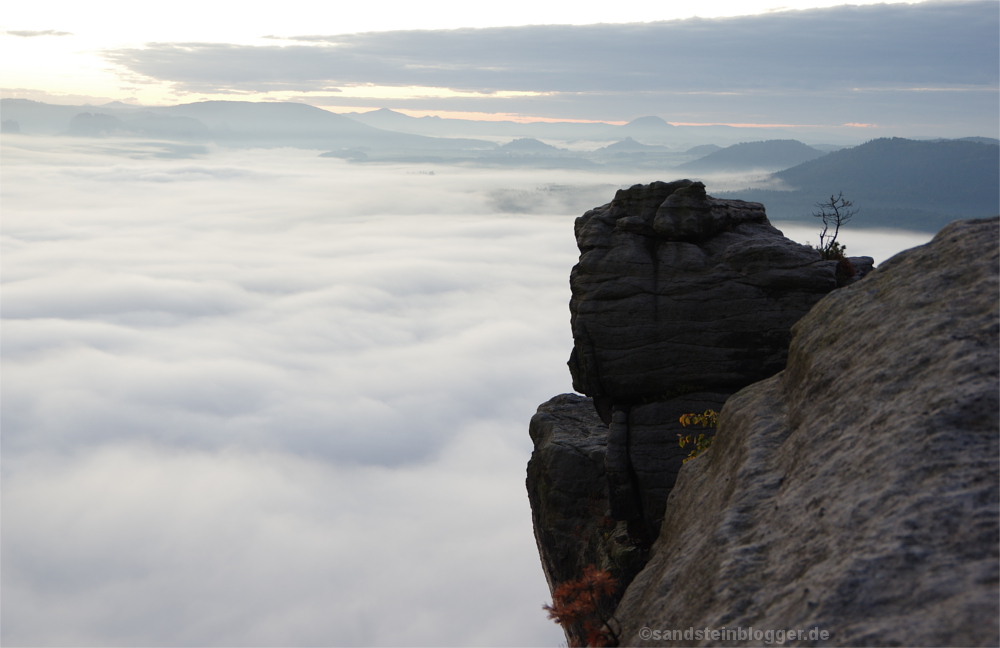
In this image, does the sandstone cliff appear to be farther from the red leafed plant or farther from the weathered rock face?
the red leafed plant

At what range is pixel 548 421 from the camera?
106ft

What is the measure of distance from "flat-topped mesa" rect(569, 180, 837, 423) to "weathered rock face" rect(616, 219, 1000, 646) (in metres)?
8.73

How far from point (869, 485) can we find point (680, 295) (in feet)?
51.0

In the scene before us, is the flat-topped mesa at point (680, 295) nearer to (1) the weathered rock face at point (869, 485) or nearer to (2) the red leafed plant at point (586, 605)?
(1) the weathered rock face at point (869, 485)

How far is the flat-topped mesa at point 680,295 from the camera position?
22984 millimetres

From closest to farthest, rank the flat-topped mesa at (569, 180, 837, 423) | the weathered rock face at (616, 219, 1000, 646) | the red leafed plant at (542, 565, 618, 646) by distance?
1. the weathered rock face at (616, 219, 1000, 646)
2. the red leafed plant at (542, 565, 618, 646)
3. the flat-topped mesa at (569, 180, 837, 423)

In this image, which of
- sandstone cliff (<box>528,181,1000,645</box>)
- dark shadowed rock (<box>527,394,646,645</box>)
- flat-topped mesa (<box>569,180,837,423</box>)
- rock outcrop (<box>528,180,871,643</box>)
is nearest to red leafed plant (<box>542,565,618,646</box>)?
sandstone cliff (<box>528,181,1000,645</box>)

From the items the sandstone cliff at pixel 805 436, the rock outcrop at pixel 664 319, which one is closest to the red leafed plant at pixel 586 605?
the sandstone cliff at pixel 805 436

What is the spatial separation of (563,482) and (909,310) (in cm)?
1913

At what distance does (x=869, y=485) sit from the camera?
885cm

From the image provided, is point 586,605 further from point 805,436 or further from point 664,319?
point 664,319

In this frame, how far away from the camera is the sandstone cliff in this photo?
7520 millimetres

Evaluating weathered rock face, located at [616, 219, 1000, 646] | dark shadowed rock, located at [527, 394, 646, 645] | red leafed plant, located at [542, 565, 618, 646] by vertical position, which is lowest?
dark shadowed rock, located at [527, 394, 646, 645]

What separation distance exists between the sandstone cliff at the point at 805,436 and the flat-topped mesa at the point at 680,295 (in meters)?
0.07
